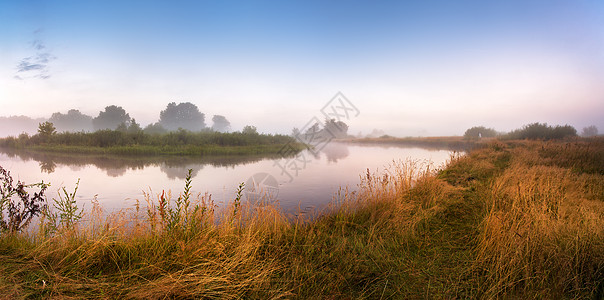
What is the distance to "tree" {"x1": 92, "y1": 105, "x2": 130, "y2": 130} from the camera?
8019 centimetres

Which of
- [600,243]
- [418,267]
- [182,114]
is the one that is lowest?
[418,267]

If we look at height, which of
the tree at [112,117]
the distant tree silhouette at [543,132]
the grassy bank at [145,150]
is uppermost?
the tree at [112,117]

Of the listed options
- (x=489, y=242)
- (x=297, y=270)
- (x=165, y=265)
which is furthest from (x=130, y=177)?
(x=489, y=242)

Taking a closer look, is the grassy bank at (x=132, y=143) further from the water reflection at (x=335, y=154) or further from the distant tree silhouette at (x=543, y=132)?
the distant tree silhouette at (x=543, y=132)

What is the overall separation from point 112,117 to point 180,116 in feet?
64.7

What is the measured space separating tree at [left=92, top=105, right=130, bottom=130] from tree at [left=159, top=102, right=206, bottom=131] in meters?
11.6

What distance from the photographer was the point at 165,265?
3.06 metres

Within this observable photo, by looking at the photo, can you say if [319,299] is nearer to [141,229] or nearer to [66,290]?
[66,290]

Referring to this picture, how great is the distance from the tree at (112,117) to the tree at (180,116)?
11.6m

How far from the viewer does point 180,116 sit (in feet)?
297

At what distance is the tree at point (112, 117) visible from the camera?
80.2 meters

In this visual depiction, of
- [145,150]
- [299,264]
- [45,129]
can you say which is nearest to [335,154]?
[145,150]

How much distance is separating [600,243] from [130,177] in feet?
49.8

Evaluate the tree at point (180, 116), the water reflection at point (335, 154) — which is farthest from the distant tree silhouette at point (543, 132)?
the tree at point (180, 116)
